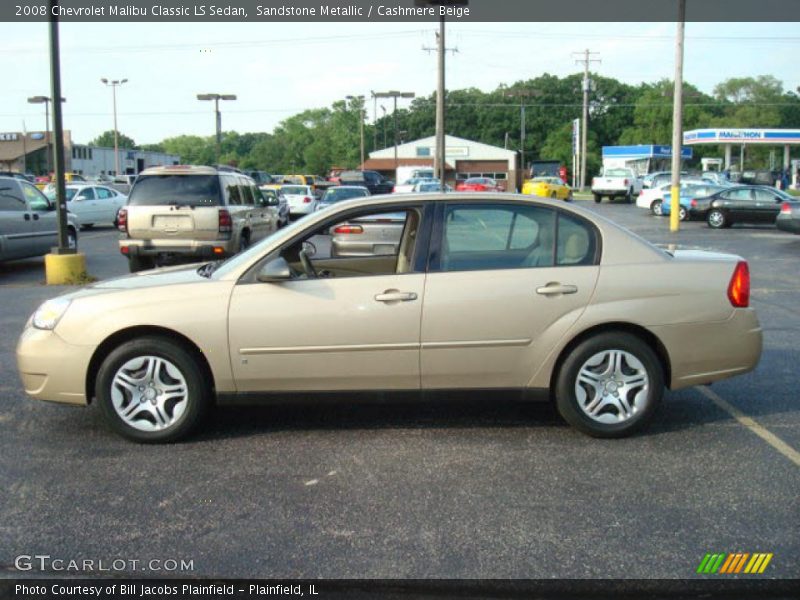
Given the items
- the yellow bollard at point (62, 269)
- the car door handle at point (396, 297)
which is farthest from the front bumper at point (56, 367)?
the yellow bollard at point (62, 269)

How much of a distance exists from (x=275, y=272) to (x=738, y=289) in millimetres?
2942

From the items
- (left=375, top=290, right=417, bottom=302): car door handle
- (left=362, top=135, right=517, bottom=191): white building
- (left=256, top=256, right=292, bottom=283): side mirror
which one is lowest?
(left=375, top=290, right=417, bottom=302): car door handle

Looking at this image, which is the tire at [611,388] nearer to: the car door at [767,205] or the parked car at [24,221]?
the parked car at [24,221]

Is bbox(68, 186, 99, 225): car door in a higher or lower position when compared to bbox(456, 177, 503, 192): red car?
lower

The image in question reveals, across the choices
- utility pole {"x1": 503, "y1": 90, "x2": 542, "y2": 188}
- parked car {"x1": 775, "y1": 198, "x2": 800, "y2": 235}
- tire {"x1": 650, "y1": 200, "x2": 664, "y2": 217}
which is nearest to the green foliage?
utility pole {"x1": 503, "y1": 90, "x2": 542, "y2": 188}

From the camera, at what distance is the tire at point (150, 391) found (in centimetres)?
523

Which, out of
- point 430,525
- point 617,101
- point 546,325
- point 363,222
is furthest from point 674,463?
point 617,101

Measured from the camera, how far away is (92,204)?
27703mm

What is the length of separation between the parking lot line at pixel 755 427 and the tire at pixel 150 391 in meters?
3.54

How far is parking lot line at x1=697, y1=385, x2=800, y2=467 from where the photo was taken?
5.10m

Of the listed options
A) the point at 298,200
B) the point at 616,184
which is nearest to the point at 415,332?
the point at 298,200

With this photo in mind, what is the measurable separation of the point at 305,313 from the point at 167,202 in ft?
31.0

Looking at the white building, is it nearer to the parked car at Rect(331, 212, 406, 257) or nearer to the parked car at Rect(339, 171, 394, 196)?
the parked car at Rect(339, 171, 394, 196)

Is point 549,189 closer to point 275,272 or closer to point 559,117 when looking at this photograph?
point 275,272
